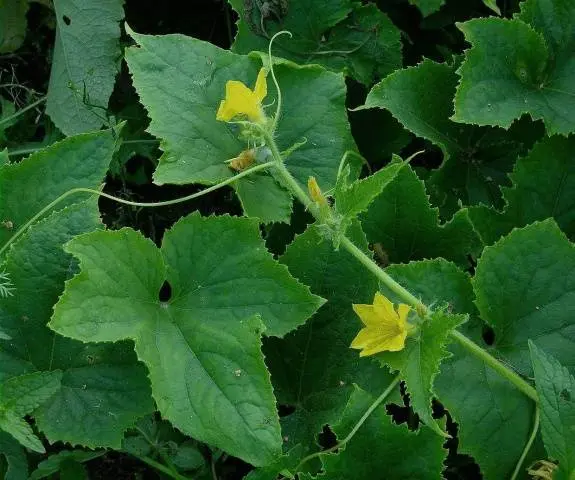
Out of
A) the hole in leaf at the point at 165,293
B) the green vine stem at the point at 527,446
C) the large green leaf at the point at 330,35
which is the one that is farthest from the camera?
the hole in leaf at the point at 165,293

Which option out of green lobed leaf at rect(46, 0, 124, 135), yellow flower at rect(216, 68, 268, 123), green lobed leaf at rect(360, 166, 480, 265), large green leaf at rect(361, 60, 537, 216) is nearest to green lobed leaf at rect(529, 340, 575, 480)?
green lobed leaf at rect(360, 166, 480, 265)

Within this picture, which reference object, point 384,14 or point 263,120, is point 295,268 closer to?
point 263,120

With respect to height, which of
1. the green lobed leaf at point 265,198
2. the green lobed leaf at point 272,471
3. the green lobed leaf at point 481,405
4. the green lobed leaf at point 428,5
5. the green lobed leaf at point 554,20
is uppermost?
the green lobed leaf at point 554,20

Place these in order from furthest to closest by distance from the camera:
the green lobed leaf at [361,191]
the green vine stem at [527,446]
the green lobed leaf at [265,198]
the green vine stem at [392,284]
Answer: the green lobed leaf at [265,198]
the green vine stem at [527,446]
the green vine stem at [392,284]
the green lobed leaf at [361,191]

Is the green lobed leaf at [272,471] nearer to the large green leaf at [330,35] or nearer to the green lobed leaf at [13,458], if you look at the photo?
the green lobed leaf at [13,458]

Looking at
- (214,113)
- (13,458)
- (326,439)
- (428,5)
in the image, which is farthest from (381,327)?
(428,5)

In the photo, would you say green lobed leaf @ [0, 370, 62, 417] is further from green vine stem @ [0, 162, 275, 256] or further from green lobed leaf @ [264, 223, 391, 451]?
green lobed leaf @ [264, 223, 391, 451]

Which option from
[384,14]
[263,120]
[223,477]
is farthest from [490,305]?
[384,14]

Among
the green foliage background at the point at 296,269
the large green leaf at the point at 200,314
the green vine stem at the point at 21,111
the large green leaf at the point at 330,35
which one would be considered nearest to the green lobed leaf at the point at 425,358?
the green foliage background at the point at 296,269
